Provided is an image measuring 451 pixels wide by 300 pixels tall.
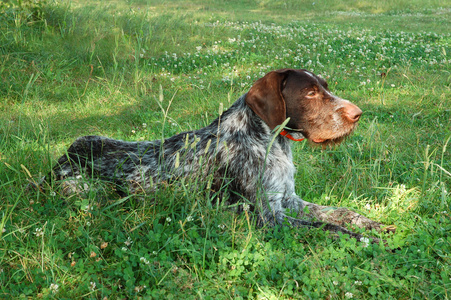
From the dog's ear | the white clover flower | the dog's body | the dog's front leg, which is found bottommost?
the dog's front leg

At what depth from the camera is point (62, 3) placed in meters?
10.7

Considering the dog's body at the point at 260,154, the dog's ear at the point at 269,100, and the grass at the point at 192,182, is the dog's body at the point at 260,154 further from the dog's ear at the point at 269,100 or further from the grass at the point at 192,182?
the grass at the point at 192,182

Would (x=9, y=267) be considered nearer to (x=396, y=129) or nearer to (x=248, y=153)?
(x=248, y=153)

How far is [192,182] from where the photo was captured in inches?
155

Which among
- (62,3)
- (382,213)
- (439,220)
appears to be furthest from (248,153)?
(62,3)

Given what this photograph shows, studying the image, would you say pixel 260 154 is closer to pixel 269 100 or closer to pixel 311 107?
pixel 269 100

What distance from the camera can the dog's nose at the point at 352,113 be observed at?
13.2ft

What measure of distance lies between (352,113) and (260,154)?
104 centimetres

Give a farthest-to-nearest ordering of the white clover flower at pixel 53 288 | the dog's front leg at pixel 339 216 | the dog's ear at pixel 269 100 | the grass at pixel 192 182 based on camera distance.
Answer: the dog's front leg at pixel 339 216 → the dog's ear at pixel 269 100 → the grass at pixel 192 182 → the white clover flower at pixel 53 288

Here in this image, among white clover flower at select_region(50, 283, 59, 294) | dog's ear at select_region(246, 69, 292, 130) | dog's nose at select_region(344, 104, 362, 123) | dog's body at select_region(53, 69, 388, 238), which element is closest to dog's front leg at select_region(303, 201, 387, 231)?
dog's body at select_region(53, 69, 388, 238)

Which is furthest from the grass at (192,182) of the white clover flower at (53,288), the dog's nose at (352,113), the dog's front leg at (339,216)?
the dog's nose at (352,113)

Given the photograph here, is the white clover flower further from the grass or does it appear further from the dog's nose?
the dog's nose

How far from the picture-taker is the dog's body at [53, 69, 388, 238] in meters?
3.93

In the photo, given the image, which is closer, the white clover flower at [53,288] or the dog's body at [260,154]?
the white clover flower at [53,288]
